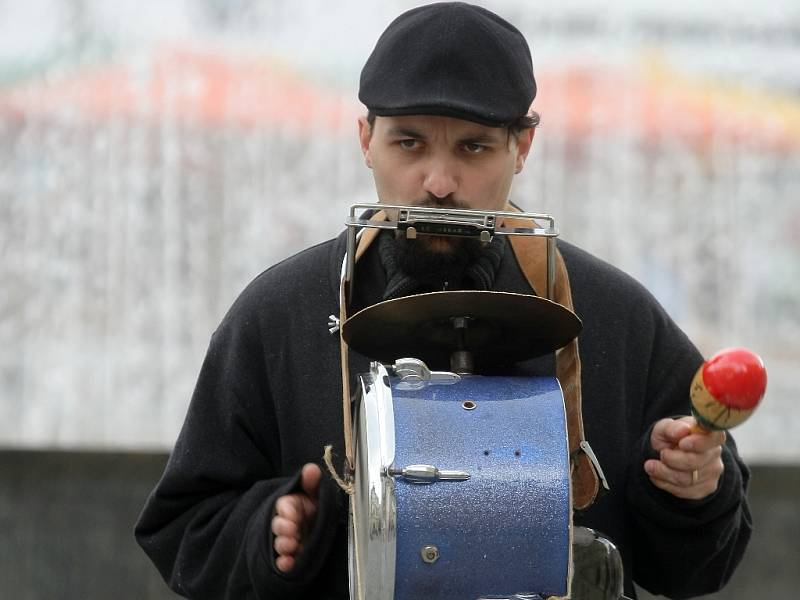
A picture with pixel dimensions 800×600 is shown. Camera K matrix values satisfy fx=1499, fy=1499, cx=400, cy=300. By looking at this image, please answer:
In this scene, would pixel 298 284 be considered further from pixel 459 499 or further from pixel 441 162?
pixel 459 499

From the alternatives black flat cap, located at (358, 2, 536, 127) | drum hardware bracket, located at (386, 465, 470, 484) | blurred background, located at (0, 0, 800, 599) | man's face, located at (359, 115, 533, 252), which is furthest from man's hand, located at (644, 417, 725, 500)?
blurred background, located at (0, 0, 800, 599)

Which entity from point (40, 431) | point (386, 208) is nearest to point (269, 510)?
point (386, 208)

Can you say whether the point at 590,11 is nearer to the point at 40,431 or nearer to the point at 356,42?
the point at 356,42

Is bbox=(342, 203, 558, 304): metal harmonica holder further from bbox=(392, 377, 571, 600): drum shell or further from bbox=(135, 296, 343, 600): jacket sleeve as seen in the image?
bbox=(135, 296, 343, 600): jacket sleeve

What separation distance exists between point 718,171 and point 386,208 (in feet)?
13.8

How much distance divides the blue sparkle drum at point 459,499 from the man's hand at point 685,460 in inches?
7.6

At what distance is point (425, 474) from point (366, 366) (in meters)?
0.51

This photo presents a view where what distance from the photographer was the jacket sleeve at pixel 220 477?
2500 millimetres

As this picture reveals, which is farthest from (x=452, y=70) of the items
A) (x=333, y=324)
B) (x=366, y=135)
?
(x=333, y=324)

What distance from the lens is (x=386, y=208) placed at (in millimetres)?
2348

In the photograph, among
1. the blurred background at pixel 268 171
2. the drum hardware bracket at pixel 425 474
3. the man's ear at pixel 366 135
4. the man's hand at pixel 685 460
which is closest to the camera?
the drum hardware bracket at pixel 425 474

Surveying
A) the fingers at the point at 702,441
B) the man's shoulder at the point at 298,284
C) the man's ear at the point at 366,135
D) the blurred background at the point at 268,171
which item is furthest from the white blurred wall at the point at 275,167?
the fingers at the point at 702,441

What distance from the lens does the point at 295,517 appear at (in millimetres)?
2293

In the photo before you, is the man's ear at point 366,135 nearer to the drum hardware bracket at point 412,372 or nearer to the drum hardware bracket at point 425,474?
the drum hardware bracket at point 412,372
